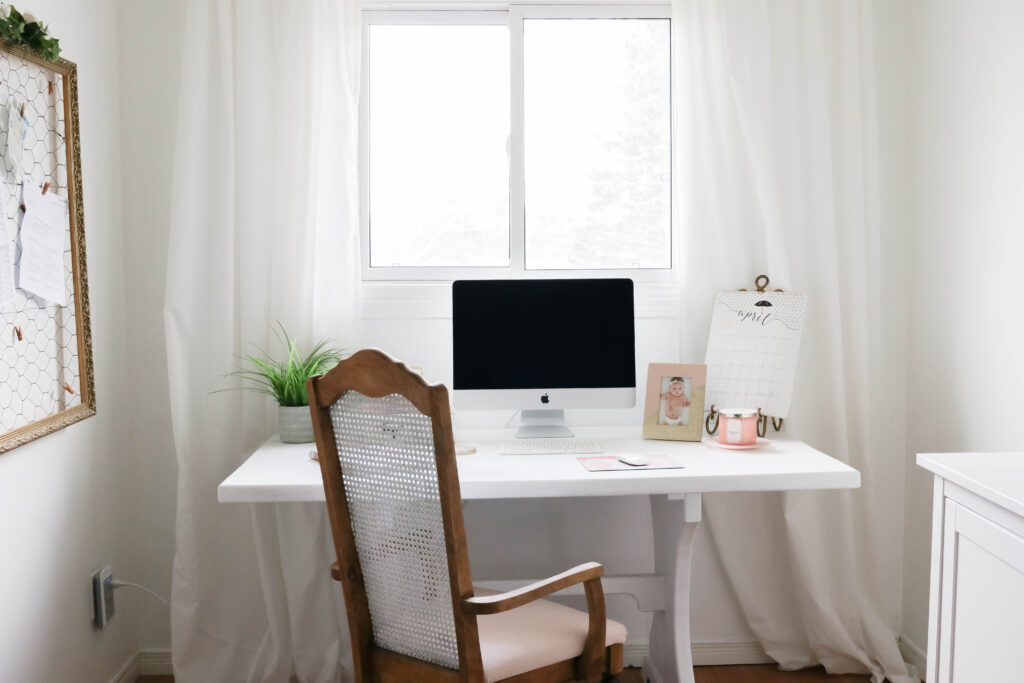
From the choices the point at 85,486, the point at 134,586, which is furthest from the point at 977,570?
the point at 134,586

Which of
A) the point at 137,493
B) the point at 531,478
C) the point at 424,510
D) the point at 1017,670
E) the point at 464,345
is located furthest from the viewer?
the point at 137,493

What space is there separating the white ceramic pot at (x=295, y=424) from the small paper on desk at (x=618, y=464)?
2.58 ft

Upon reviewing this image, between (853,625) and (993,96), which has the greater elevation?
(993,96)

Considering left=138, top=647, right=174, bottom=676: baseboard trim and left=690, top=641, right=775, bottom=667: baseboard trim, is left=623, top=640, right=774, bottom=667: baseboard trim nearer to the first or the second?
left=690, top=641, right=775, bottom=667: baseboard trim

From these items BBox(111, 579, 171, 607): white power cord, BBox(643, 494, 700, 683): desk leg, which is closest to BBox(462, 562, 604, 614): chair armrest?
BBox(643, 494, 700, 683): desk leg

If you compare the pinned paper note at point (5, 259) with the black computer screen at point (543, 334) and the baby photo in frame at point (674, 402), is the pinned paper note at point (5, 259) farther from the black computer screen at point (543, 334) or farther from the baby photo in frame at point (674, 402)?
the baby photo in frame at point (674, 402)

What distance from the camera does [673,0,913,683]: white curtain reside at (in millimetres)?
2635

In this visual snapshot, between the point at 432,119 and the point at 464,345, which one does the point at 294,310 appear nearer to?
the point at 464,345

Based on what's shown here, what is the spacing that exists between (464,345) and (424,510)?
0.95 m

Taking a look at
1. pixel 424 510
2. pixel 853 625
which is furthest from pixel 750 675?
pixel 424 510

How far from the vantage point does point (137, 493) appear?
2725 millimetres

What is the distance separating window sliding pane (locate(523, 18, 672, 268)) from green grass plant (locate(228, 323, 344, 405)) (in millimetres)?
744

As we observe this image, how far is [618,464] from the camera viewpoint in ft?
7.27

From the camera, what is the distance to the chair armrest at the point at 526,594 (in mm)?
1596
